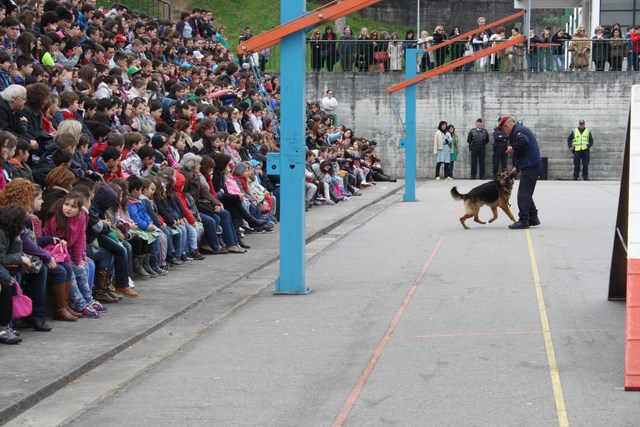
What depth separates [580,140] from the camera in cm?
4034

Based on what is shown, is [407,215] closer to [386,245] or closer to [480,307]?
[386,245]

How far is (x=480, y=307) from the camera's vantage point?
12.6 meters

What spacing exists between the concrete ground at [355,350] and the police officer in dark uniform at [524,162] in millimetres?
3587

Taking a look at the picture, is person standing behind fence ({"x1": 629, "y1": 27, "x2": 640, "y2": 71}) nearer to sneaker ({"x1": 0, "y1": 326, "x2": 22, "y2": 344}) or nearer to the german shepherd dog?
the german shepherd dog

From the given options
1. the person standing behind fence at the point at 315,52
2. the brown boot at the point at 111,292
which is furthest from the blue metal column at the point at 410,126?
the brown boot at the point at 111,292

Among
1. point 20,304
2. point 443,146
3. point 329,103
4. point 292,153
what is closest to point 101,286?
point 20,304

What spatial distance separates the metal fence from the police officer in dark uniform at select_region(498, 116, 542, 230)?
20.1 meters

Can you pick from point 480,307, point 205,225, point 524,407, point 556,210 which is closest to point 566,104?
point 556,210

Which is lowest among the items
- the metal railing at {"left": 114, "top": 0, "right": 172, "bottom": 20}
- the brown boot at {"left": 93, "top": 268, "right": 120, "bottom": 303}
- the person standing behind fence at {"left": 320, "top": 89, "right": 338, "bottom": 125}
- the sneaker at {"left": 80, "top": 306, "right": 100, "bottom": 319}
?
the sneaker at {"left": 80, "top": 306, "right": 100, "bottom": 319}

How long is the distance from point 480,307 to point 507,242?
6554 millimetres

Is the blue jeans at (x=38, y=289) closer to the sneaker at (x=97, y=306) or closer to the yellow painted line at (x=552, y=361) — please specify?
the sneaker at (x=97, y=306)

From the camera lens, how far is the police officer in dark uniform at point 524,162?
21000 mm

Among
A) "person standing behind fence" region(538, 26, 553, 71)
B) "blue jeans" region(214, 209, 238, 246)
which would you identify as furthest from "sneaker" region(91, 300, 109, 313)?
"person standing behind fence" region(538, 26, 553, 71)

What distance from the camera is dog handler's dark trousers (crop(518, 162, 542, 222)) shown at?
2084cm
